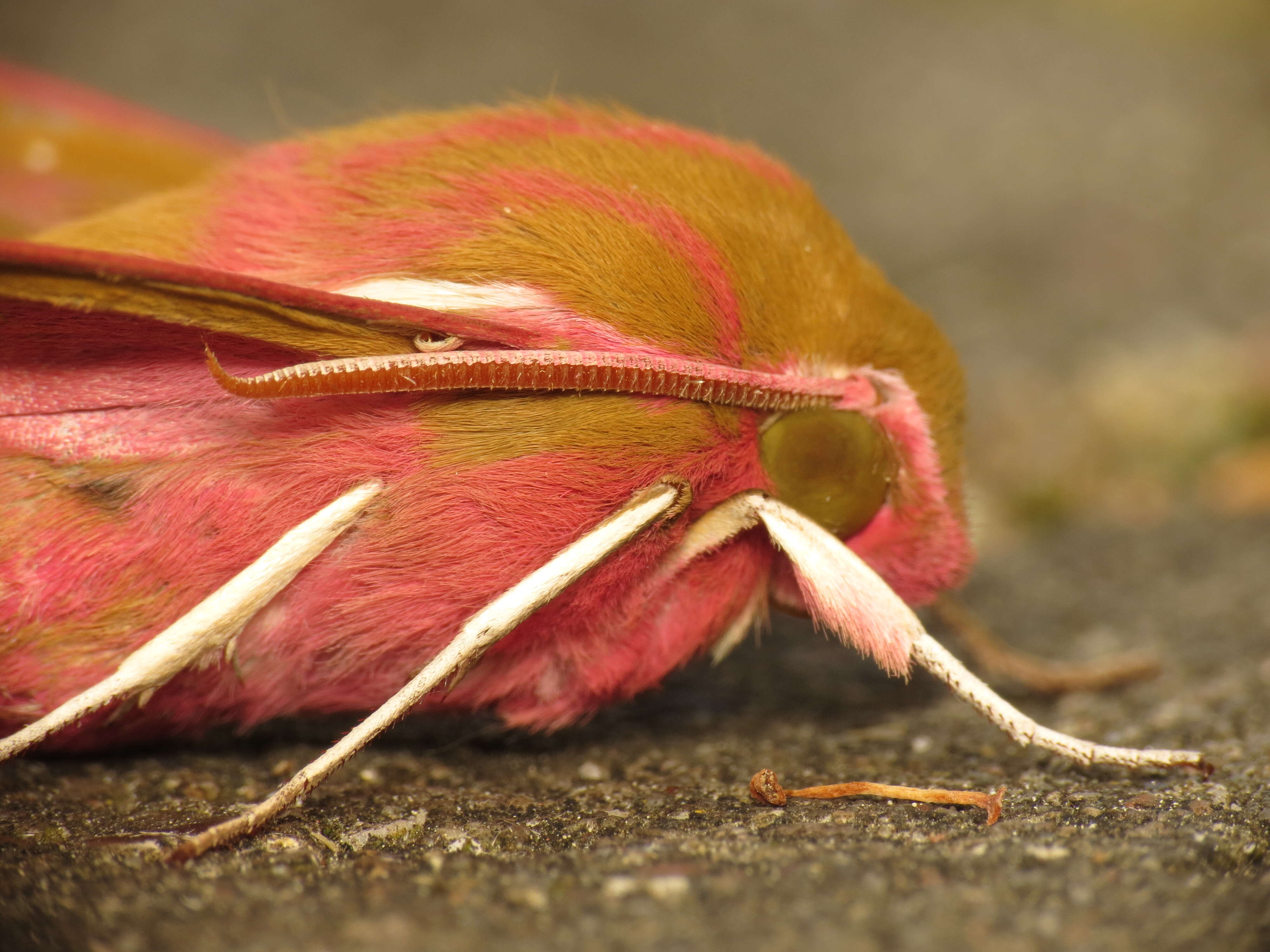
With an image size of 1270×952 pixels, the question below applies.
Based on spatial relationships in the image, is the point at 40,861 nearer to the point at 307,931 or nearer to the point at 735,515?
the point at 307,931

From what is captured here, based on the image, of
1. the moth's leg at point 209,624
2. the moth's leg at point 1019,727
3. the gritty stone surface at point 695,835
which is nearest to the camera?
the gritty stone surface at point 695,835

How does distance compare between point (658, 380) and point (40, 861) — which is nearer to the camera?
point (40, 861)

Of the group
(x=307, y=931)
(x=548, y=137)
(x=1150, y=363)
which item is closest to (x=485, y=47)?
(x=1150, y=363)

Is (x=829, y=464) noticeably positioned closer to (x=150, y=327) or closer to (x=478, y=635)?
(x=478, y=635)

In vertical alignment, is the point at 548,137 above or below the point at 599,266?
above

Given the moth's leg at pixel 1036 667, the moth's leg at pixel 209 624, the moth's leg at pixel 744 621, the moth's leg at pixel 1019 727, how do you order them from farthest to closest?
the moth's leg at pixel 1036 667
the moth's leg at pixel 744 621
the moth's leg at pixel 1019 727
the moth's leg at pixel 209 624

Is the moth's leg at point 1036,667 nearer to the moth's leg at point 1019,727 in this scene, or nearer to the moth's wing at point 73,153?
the moth's leg at point 1019,727

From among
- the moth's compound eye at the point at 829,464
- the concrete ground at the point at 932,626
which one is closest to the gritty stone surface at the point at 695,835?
the concrete ground at the point at 932,626
